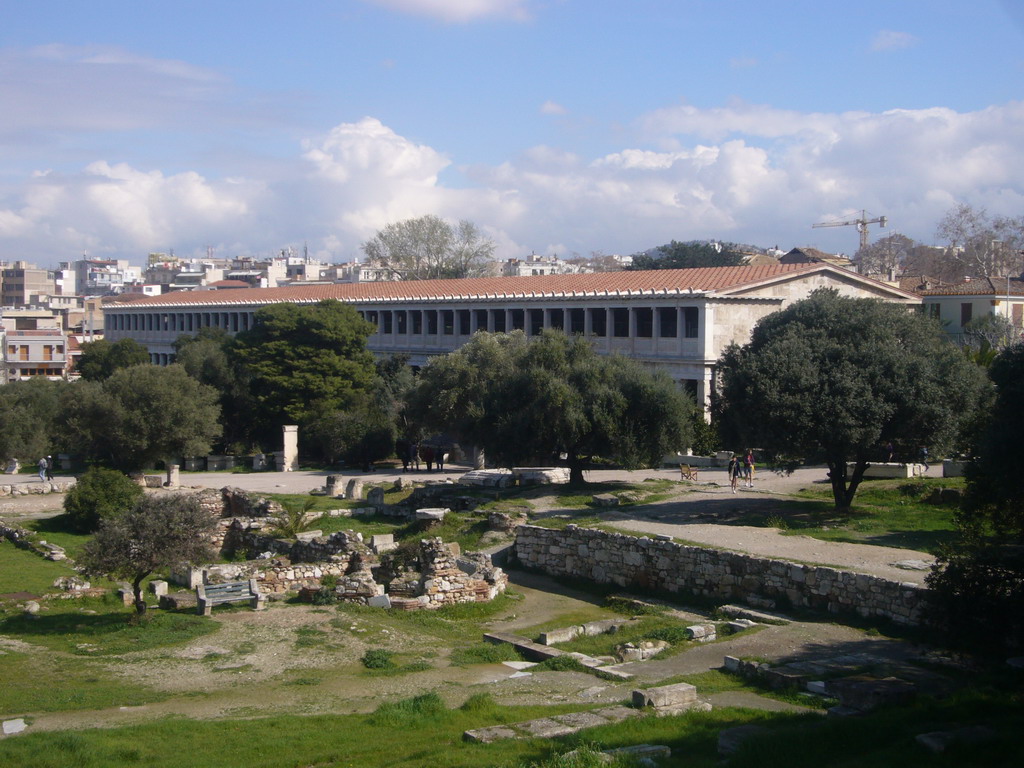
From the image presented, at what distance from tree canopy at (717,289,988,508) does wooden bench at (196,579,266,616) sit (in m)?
12.2

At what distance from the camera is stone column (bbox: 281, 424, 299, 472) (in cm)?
4812

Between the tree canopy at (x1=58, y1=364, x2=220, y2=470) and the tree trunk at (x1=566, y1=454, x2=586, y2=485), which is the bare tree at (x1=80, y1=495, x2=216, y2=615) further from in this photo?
the tree canopy at (x1=58, y1=364, x2=220, y2=470)

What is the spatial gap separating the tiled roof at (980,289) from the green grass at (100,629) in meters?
47.3

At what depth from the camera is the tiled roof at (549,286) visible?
162 feet

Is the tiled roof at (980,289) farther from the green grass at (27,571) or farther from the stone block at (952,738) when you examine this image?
the stone block at (952,738)

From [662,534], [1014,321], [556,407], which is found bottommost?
[662,534]

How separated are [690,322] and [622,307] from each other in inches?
198

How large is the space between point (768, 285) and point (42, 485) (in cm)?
3358

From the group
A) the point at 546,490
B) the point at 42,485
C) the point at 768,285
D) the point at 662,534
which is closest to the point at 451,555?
the point at 662,534

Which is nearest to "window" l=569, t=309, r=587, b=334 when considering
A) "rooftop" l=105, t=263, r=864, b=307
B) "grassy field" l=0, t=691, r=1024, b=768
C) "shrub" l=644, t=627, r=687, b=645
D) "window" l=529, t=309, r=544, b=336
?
"rooftop" l=105, t=263, r=864, b=307

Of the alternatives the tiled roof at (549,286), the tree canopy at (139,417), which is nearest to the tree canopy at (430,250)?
the tiled roof at (549,286)

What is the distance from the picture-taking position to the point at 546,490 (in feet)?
105

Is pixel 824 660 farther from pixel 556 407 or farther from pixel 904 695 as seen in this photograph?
pixel 556 407

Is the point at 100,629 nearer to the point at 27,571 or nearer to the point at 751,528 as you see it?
the point at 27,571
